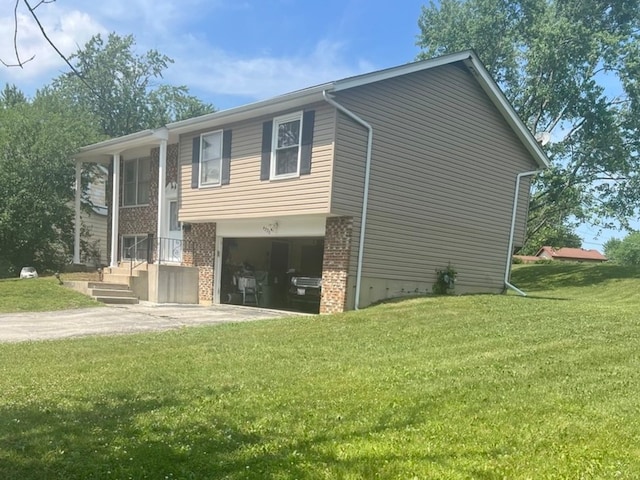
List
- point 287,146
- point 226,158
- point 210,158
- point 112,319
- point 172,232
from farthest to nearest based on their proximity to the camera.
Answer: point 172,232, point 210,158, point 226,158, point 287,146, point 112,319

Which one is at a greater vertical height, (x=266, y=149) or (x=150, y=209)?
(x=266, y=149)

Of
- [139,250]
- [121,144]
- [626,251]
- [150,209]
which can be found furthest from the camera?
[626,251]

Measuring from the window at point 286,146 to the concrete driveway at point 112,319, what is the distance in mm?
3454

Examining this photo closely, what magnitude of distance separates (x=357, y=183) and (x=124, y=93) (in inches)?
935

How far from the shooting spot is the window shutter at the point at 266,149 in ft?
42.5

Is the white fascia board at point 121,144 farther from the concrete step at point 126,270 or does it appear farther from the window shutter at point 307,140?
the window shutter at point 307,140

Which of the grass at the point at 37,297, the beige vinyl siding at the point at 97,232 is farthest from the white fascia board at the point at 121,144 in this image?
the grass at the point at 37,297

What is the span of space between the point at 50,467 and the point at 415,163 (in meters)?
11.4

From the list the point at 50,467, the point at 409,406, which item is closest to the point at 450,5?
the point at 409,406

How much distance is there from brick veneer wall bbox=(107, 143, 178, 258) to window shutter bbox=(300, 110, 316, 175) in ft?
20.3

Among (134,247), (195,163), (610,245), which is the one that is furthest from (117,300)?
(610,245)

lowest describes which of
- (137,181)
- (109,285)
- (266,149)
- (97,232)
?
(109,285)

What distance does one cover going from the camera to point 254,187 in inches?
525

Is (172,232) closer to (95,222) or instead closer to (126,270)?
(126,270)
